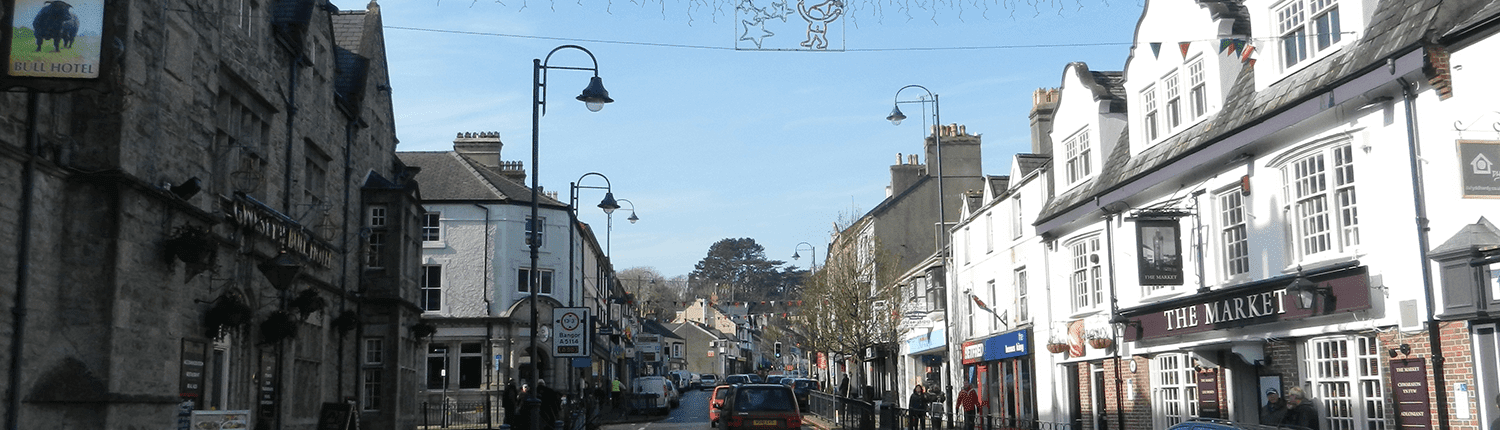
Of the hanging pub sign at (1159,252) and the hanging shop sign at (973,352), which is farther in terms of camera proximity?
the hanging shop sign at (973,352)

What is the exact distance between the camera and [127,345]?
43.7 feet

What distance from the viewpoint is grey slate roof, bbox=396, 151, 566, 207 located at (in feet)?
156

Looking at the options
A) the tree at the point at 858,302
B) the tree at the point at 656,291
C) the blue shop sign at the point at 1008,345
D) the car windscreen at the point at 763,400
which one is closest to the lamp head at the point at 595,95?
the car windscreen at the point at 763,400

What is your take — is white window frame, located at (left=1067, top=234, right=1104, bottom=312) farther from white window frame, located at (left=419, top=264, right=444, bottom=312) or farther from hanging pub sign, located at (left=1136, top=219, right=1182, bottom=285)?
white window frame, located at (left=419, top=264, right=444, bottom=312)

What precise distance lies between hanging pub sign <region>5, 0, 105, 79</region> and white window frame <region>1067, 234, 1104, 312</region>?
2006cm

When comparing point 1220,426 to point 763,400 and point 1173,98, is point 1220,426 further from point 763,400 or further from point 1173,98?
point 763,400

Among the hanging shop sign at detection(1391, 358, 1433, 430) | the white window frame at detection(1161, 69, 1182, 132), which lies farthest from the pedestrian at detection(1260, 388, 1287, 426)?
the white window frame at detection(1161, 69, 1182, 132)

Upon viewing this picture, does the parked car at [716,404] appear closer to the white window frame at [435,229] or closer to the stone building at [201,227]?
the stone building at [201,227]

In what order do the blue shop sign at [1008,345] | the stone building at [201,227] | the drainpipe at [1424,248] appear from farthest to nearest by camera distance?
the blue shop sign at [1008,345] → the drainpipe at [1424,248] → the stone building at [201,227]

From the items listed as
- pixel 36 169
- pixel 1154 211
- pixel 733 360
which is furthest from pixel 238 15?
pixel 733 360

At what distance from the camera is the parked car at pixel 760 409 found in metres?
27.0

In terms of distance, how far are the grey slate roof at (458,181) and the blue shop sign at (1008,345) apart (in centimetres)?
2098

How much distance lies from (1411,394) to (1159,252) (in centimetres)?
596

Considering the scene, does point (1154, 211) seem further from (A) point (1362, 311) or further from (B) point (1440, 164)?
(B) point (1440, 164)
